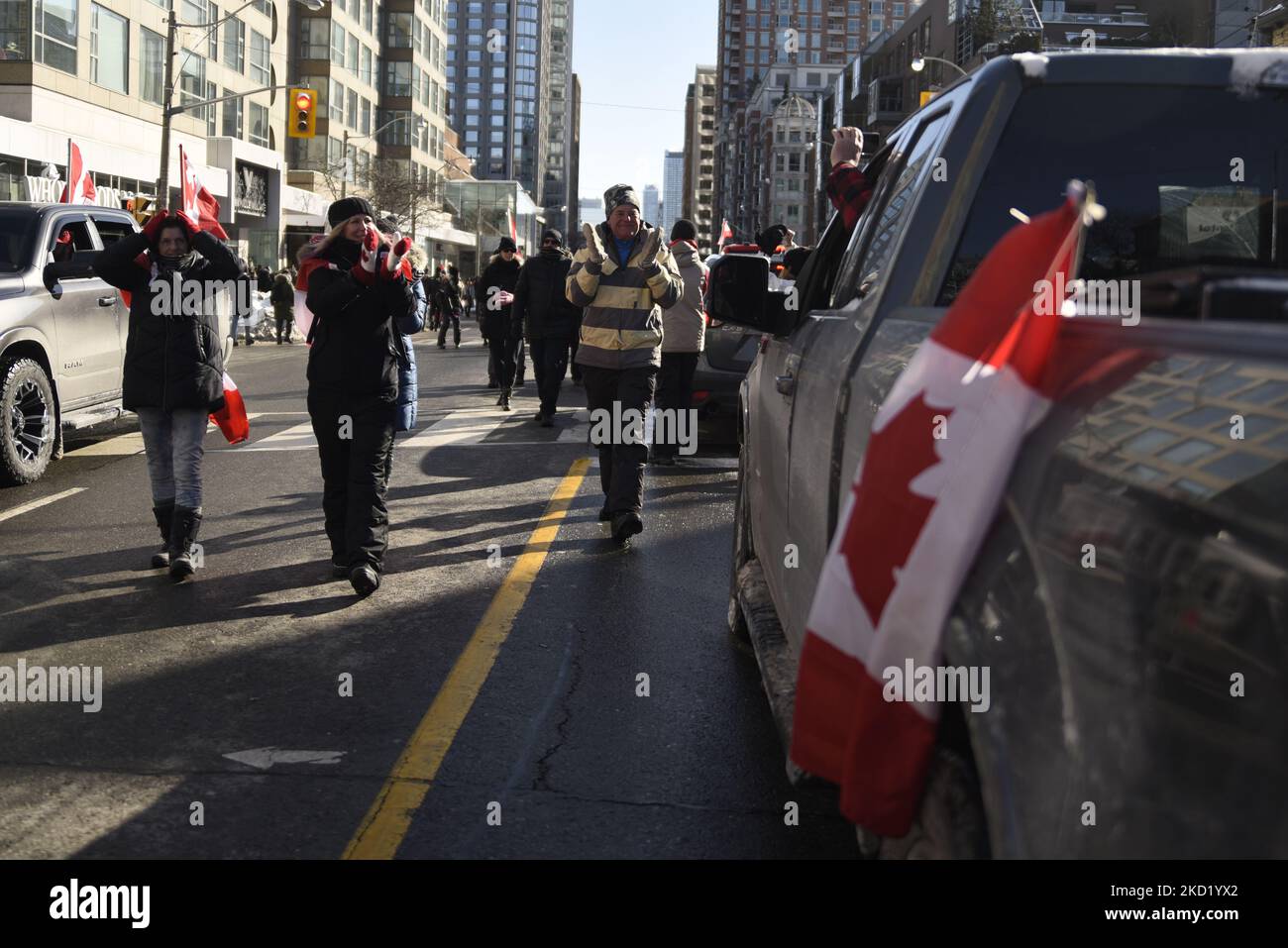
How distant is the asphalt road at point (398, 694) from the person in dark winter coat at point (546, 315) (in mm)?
5249

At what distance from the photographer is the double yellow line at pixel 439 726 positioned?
3.79 meters

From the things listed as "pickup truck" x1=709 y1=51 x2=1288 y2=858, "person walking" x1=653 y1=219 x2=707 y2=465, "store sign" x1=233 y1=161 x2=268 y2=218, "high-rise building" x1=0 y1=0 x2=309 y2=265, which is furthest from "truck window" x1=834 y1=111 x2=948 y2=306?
"store sign" x1=233 y1=161 x2=268 y2=218

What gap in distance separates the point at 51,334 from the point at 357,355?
486cm

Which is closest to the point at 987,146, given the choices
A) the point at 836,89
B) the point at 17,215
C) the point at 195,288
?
the point at 195,288

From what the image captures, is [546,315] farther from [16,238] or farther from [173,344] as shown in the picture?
[173,344]

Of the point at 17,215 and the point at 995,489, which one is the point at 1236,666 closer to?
the point at 995,489

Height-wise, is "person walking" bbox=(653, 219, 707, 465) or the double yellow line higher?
"person walking" bbox=(653, 219, 707, 465)

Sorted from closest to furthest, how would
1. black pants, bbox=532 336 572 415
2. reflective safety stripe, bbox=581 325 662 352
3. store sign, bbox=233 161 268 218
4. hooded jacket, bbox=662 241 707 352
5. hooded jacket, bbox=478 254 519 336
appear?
reflective safety stripe, bbox=581 325 662 352 → hooded jacket, bbox=662 241 707 352 → black pants, bbox=532 336 572 415 → hooded jacket, bbox=478 254 519 336 → store sign, bbox=233 161 268 218

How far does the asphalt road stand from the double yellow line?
0.04 ft

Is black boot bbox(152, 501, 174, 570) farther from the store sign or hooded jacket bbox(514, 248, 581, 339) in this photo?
the store sign

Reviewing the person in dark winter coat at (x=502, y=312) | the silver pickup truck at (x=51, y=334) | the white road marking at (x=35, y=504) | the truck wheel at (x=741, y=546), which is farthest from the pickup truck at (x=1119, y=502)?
the person in dark winter coat at (x=502, y=312)

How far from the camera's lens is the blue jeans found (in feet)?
23.6

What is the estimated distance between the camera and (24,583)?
6867mm
